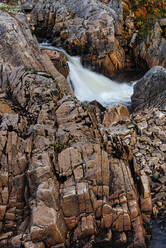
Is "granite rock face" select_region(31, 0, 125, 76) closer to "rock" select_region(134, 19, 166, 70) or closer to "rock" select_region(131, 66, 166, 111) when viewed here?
"rock" select_region(134, 19, 166, 70)

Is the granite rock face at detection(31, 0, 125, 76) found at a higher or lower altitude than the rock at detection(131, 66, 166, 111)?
higher

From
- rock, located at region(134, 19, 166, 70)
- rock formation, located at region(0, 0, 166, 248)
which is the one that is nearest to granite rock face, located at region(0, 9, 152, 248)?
rock formation, located at region(0, 0, 166, 248)

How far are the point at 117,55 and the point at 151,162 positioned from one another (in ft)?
47.5

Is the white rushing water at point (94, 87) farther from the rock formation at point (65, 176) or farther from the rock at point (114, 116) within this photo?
the rock formation at point (65, 176)

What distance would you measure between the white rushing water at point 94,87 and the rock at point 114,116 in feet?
11.4

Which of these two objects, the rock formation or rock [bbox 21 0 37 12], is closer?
the rock formation

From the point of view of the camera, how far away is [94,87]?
64.5 ft

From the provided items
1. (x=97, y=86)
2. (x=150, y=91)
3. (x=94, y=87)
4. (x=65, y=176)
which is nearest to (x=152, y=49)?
(x=97, y=86)

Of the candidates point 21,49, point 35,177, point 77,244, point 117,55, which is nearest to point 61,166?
point 35,177

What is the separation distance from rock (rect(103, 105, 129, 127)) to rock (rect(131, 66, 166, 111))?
2100mm

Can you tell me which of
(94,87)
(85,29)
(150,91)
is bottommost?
(94,87)

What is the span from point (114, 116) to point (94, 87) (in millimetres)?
6530

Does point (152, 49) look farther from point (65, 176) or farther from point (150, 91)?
point (65, 176)

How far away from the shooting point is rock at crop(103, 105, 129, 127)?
535 inches
